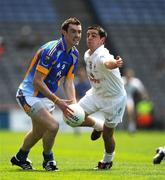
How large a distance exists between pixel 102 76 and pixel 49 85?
35.0 inches

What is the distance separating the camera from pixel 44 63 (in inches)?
395

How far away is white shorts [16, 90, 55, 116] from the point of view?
33.3 feet

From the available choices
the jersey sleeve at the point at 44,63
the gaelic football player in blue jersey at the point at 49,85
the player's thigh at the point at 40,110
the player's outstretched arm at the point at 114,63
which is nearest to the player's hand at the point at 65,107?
the gaelic football player in blue jersey at the point at 49,85

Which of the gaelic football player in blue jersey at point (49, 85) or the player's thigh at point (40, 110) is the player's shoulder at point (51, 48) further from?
the player's thigh at point (40, 110)

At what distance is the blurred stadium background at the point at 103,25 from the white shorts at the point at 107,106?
69.7 feet

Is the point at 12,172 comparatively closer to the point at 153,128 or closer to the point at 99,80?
the point at 99,80

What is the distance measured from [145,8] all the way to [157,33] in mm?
2131

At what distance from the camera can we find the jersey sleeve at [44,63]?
10.0m

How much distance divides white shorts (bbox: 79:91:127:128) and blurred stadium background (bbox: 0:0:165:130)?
2124 centimetres

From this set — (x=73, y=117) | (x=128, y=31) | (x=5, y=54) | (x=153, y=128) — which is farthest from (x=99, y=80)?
(x=128, y=31)

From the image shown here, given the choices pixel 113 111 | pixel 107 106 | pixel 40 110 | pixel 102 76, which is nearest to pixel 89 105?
pixel 107 106

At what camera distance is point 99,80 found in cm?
1084

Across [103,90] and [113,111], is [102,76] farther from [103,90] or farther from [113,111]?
[113,111]

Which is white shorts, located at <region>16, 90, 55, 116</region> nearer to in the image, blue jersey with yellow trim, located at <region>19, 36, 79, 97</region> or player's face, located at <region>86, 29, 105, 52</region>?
blue jersey with yellow trim, located at <region>19, 36, 79, 97</region>
